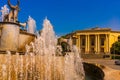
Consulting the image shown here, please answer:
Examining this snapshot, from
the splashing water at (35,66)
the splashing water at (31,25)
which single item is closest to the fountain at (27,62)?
the splashing water at (35,66)

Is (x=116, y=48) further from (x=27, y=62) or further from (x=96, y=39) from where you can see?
(x=27, y=62)

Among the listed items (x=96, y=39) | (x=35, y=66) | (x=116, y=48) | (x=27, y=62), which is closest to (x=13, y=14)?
(x=35, y=66)

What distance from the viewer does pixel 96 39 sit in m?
82.2

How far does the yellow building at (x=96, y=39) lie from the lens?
3187 inches

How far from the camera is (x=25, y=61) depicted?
12.0m

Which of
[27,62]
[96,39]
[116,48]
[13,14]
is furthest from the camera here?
[96,39]

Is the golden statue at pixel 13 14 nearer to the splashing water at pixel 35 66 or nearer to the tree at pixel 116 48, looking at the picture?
the splashing water at pixel 35 66

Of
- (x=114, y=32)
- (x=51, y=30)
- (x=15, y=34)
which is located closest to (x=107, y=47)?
(x=114, y=32)

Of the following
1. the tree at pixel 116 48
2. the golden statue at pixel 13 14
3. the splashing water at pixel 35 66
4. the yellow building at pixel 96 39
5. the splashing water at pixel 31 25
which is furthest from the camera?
the yellow building at pixel 96 39

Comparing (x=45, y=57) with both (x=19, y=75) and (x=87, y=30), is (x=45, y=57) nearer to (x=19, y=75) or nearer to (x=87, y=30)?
(x=19, y=75)

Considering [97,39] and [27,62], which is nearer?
[27,62]

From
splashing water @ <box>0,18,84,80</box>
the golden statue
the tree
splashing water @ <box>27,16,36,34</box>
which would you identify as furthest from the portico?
the golden statue

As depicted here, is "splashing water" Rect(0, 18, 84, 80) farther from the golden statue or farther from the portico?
the portico

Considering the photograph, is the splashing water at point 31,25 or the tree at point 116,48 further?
the tree at point 116,48
